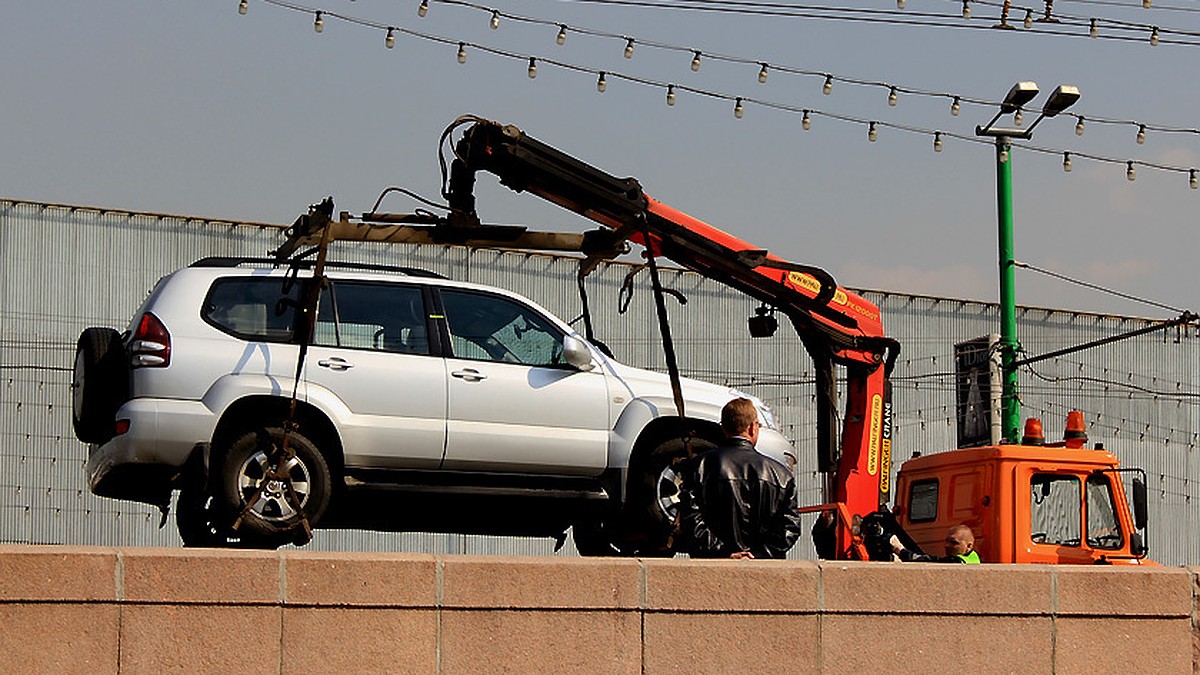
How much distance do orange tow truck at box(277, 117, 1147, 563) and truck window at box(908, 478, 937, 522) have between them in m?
0.02

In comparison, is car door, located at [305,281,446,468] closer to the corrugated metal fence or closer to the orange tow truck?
the orange tow truck

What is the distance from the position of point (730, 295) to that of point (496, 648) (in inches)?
1083

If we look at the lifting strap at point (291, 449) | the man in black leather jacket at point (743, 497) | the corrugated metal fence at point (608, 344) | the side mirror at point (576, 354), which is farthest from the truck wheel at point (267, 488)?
the corrugated metal fence at point (608, 344)

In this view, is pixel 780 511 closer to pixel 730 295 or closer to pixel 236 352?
pixel 236 352

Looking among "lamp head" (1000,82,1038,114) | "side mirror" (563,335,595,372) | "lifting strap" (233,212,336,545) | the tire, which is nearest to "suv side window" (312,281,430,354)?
"lifting strap" (233,212,336,545)

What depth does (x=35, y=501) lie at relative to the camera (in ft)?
104

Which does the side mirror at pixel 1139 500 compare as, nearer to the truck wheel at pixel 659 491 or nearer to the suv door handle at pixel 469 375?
the truck wheel at pixel 659 491

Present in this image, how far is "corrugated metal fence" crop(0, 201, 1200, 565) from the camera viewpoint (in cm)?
3172

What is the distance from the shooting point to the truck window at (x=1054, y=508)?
13523mm

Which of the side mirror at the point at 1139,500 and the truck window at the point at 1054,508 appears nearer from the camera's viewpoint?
the side mirror at the point at 1139,500

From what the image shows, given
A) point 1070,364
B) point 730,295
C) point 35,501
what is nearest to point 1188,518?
point 1070,364

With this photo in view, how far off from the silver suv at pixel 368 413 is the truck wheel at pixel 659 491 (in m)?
0.01

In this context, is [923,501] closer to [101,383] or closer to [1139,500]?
[1139,500]

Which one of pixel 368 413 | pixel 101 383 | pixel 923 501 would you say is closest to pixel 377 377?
pixel 368 413
